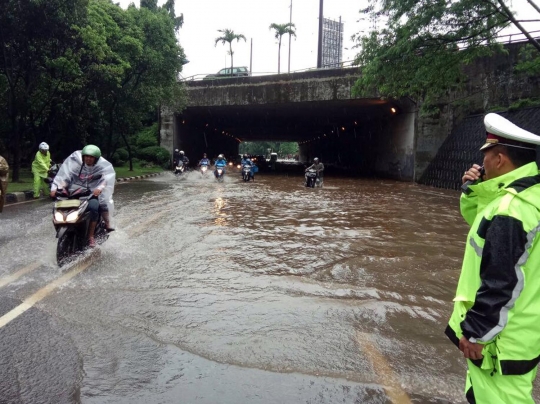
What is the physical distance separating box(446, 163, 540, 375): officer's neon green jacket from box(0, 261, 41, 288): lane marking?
16.3ft

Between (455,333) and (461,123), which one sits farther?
(461,123)

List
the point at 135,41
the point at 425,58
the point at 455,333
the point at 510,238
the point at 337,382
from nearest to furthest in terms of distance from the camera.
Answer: the point at 510,238
the point at 455,333
the point at 337,382
the point at 425,58
the point at 135,41

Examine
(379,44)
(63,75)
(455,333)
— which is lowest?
(455,333)

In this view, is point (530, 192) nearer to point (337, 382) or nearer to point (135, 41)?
point (337, 382)

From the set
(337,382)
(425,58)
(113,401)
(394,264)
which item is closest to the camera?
(113,401)

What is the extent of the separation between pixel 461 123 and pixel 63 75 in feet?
56.4

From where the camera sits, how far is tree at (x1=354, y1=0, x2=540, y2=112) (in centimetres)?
1416

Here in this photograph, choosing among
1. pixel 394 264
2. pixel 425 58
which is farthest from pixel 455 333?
pixel 425 58

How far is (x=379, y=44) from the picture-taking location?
1609 centimetres

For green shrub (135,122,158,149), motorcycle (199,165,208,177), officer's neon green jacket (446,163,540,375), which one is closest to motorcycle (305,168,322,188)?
motorcycle (199,165,208,177)

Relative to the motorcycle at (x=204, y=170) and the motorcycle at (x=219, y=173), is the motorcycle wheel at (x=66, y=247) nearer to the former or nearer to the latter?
the motorcycle at (x=219, y=173)

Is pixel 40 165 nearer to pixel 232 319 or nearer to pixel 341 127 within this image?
pixel 232 319

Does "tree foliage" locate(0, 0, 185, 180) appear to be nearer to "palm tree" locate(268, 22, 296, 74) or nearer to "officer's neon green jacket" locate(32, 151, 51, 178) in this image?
"officer's neon green jacket" locate(32, 151, 51, 178)

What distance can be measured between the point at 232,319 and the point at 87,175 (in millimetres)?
3543
